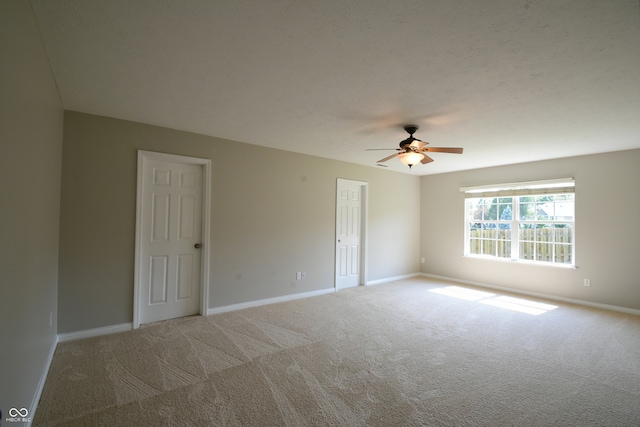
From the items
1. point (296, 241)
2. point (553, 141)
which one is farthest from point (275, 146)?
point (553, 141)

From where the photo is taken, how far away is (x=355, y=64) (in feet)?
6.88

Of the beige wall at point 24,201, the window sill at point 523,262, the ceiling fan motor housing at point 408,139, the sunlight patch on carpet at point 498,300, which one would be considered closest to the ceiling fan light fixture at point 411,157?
the ceiling fan motor housing at point 408,139

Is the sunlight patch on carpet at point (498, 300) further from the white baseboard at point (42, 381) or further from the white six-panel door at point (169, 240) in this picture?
the white baseboard at point (42, 381)

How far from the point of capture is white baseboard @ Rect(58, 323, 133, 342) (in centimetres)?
296

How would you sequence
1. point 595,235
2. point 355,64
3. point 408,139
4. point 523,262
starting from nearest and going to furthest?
point 355,64
point 408,139
point 595,235
point 523,262

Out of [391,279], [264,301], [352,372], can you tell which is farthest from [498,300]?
[264,301]

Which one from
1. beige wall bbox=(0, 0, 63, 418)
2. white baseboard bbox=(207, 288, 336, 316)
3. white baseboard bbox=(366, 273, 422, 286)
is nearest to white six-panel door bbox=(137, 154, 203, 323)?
white baseboard bbox=(207, 288, 336, 316)

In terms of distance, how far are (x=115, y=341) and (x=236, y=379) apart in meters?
1.62

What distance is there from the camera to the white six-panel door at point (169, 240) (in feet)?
11.5

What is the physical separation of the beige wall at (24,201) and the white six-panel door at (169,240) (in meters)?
1.07

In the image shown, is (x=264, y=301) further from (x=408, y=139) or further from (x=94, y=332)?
(x=408, y=139)

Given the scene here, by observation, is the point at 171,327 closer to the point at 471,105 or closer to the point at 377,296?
the point at 377,296

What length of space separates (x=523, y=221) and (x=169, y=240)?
241 inches

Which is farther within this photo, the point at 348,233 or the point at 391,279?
the point at 391,279
